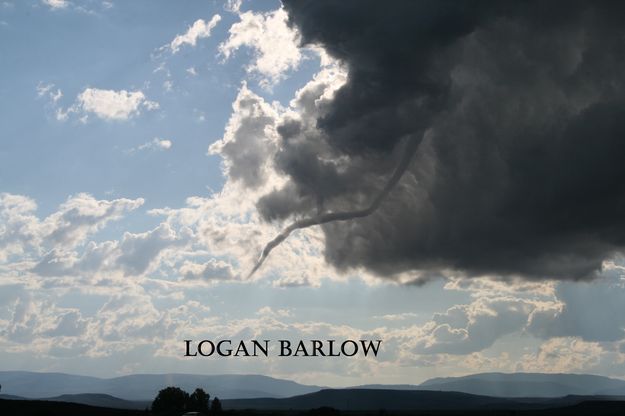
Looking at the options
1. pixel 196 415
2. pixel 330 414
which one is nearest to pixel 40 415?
pixel 196 415

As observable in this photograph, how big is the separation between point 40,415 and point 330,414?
77208 mm

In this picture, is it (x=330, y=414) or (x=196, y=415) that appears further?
(x=330, y=414)

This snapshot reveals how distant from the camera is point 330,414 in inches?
7864

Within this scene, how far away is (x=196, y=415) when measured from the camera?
188 m

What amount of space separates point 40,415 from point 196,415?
4367cm

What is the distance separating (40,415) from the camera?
643 feet

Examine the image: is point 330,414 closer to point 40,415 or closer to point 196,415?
point 196,415

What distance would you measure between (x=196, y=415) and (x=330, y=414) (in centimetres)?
3656
